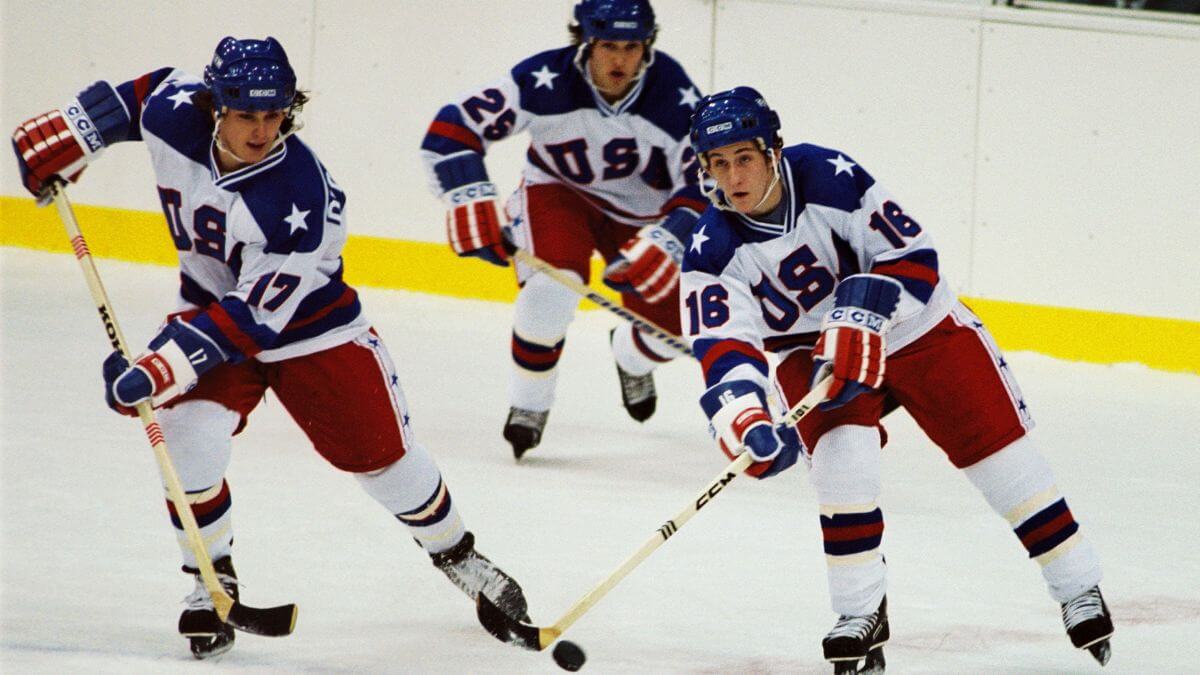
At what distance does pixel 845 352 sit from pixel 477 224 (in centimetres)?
160

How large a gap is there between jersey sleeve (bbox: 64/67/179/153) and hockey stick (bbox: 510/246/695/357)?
1274mm

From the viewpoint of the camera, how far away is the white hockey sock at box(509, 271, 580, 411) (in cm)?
457

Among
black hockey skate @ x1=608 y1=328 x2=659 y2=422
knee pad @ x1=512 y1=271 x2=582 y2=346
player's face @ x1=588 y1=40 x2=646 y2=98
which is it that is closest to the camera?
player's face @ x1=588 y1=40 x2=646 y2=98

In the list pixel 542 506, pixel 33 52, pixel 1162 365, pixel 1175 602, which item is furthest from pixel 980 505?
pixel 33 52

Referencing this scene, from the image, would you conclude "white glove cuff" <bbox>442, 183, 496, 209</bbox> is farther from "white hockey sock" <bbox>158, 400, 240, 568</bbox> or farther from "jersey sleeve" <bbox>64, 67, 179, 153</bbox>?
"white hockey sock" <bbox>158, 400, 240, 568</bbox>

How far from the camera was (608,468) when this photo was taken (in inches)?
181

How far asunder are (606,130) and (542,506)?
1.03 metres

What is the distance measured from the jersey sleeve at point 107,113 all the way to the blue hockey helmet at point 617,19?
1349 millimetres

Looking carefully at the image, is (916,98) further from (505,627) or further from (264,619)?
(264,619)

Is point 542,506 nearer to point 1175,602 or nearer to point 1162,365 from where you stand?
point 1175,602

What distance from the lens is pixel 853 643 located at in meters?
2.90

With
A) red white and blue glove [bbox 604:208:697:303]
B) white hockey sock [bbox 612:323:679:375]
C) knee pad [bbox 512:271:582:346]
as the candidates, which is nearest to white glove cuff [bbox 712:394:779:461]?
red white and blue glove [bbox 604:208:697:303]

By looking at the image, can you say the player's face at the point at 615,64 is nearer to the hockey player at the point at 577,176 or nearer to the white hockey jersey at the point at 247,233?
the hockey player at the point at 577,176

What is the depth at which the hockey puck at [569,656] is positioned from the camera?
2.94 m
